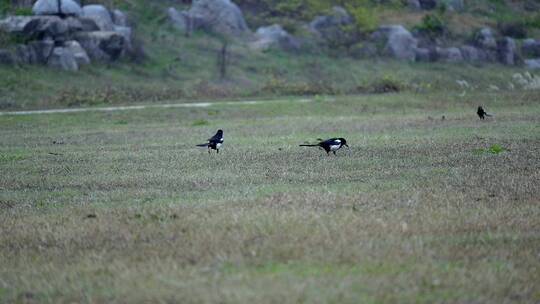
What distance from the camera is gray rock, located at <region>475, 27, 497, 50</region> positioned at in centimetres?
6266

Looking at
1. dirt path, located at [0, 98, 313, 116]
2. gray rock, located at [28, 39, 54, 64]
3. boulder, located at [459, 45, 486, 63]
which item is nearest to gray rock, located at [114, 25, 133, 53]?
gray rock, located at [28, 39, 54, 64]

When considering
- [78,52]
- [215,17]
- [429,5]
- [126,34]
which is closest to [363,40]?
[215,17]

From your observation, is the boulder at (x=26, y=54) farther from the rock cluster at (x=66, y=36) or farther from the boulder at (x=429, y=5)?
the boulder at (x=429, y=5)

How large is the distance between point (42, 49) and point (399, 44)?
83.6 ft

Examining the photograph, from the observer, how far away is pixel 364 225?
33.8 feet

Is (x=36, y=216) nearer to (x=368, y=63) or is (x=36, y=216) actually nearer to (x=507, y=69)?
(x=368, y=63)

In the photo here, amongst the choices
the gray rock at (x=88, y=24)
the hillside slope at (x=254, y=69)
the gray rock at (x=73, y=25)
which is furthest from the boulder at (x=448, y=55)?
the gray rock at (x=73, y=25)

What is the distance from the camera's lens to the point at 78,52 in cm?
4716

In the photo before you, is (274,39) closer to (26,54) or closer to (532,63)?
(532,63)

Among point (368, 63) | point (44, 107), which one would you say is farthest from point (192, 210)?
point (368, 63)

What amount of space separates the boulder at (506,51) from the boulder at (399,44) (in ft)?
21.0

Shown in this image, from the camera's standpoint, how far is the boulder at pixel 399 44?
195 ft

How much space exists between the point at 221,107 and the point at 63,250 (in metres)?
27.8

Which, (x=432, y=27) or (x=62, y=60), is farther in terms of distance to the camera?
(x=432, y=27)
